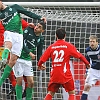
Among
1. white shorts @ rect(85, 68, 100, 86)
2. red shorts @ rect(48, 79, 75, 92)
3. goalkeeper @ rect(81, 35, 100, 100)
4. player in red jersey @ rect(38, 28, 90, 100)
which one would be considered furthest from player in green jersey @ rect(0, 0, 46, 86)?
white shorts @ rect(85, 68, 100, 86)

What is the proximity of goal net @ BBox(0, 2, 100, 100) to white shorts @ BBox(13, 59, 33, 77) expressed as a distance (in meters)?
1.48

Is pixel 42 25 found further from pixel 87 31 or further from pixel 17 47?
pixel 87 31

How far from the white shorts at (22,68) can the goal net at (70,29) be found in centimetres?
148

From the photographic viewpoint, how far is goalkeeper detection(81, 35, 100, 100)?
1158 cm

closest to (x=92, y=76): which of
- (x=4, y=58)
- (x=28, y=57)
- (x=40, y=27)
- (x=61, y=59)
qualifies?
(x=28, y=57)

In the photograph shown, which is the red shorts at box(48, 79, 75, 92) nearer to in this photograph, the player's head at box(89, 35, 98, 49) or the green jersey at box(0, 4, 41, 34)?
the green jersey at box(0, 4, 41, 34)

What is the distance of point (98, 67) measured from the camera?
465 inches

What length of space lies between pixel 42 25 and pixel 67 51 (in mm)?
1044

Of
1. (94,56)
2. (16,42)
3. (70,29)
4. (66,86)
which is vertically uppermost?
(70,29)

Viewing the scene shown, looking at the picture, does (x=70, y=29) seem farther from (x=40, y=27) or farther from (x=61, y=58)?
(x=61, y=58)

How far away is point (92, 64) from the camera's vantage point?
11.8 m

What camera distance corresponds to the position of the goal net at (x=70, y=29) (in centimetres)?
1227

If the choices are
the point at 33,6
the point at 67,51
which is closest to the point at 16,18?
the point at 67,51

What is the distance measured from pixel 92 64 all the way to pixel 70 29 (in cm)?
118
